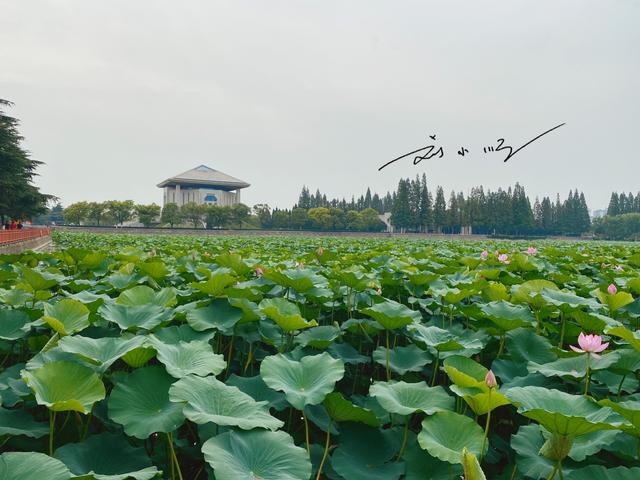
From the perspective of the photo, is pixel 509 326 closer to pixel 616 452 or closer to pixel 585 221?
pixel 616 452

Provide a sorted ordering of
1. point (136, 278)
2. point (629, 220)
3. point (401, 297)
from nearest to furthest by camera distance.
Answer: point (136, 278), point (401, 297), point (629, 220)

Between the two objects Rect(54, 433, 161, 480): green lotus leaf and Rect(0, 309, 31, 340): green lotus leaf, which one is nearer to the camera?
Rect(54, 433, 161, 480): green lotus leaf

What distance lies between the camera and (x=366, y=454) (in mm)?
1062

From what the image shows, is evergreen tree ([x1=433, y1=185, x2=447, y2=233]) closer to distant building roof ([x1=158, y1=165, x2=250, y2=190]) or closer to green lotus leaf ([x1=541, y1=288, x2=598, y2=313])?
distant building roof ([x1=158, y1=165, x2=250, y2=190])

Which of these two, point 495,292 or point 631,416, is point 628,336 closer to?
point 631,416

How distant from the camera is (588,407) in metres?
0.98

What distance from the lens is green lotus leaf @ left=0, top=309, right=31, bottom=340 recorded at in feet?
4.52

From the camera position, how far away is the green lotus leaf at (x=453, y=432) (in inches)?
37.0

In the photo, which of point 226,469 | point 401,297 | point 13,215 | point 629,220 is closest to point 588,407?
point 226,469

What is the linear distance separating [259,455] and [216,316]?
2.33 ft

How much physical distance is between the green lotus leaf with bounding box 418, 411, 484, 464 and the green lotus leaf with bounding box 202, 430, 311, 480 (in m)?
0.24

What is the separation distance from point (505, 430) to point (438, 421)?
0.51m

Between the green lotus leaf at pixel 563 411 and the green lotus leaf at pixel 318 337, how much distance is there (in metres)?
0.59

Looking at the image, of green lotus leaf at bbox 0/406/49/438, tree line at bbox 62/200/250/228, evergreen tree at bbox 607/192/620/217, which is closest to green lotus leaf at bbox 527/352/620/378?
green lotus leaf at bbox 0/406/49/438
